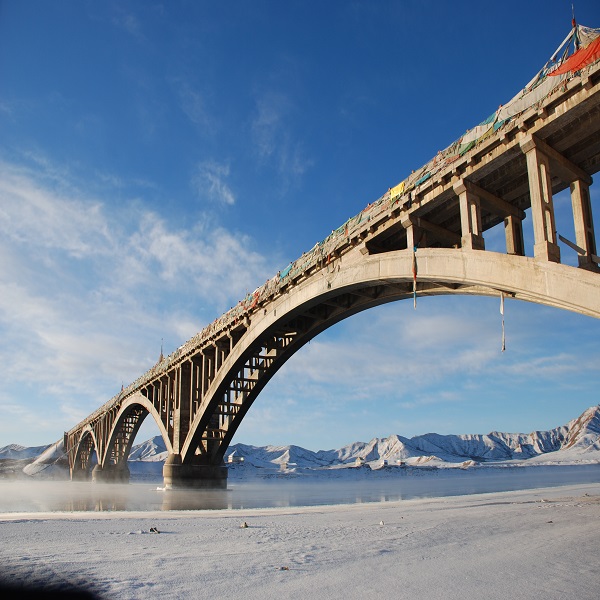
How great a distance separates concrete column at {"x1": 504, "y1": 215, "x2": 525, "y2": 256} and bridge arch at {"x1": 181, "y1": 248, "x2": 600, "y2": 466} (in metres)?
1.43

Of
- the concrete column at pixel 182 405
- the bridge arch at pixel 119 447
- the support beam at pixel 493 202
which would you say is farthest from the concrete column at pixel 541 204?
the bridge arch at pixel 119 447

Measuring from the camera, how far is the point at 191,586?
16.9ft

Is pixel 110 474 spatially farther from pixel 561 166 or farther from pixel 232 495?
pixel 561 166

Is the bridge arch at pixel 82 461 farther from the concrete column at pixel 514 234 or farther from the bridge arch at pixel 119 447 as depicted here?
the concrete column at pixel 514 234

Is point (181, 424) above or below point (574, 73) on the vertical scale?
below

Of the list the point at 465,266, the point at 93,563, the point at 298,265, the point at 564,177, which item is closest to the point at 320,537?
the point at 93,563

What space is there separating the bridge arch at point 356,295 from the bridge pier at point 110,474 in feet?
124

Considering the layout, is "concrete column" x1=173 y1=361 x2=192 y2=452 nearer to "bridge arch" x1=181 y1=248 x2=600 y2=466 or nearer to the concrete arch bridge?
"bridge arch" x1=181 y1=248 x2=600 y2=466

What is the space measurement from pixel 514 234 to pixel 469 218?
2221mm

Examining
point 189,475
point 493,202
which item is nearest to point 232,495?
point 189,475

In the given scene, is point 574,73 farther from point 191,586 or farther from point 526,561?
point 191,586

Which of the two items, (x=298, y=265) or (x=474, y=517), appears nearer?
(x=474, y=517)

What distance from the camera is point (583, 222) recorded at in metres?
12.7

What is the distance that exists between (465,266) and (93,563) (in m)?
11.5
